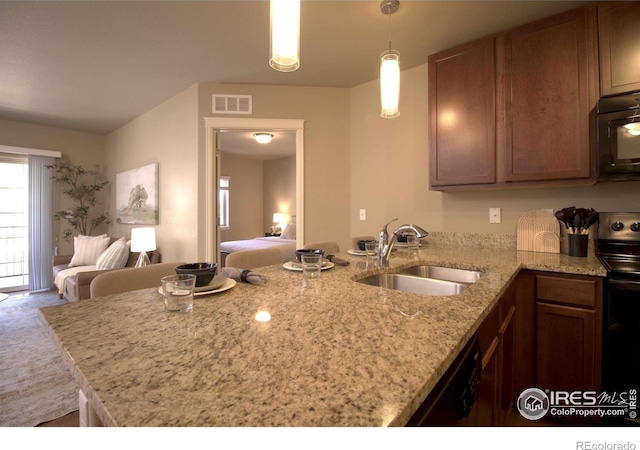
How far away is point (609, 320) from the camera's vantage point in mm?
1429

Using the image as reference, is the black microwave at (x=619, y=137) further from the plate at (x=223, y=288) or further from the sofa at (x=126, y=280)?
the sofa at (x=126, y=280)

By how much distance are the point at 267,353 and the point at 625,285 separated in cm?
177

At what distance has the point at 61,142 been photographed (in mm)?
4844

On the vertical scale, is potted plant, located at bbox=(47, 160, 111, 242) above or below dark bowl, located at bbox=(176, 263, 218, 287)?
above

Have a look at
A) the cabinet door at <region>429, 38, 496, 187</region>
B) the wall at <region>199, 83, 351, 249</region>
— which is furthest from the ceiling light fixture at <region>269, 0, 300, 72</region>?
the wall at <region>199, 83, 351, 249</region>

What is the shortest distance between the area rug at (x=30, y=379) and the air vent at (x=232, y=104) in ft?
7.70

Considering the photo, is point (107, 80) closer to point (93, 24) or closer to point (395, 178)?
point (93, 24)

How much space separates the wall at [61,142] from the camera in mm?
4414

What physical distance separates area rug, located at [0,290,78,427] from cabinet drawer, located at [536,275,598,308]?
94.2 inches

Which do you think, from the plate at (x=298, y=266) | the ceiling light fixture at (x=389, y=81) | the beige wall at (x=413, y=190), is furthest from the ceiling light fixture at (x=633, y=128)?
the plate at (x=298, y=266)

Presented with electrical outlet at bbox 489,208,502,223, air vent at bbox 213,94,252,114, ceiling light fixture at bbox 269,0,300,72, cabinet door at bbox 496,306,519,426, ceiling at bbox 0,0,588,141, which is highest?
ceiling at bbox 0,0,588,141

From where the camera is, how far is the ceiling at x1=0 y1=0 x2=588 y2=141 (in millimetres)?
1968

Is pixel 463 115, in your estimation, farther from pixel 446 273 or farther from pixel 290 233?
pixel 290 233

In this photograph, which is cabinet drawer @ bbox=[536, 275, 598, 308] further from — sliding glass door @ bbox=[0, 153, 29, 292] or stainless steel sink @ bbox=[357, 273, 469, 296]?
sliding glass door @ bbox=[0, 153, 29, 292]
